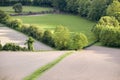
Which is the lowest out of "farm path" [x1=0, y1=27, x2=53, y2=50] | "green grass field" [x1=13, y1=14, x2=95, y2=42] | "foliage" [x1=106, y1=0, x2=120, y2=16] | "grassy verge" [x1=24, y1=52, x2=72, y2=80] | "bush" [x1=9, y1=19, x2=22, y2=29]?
"farm path" [x1=0, y1=27, x2=53, y2=50]

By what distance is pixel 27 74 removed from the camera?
48.7 metres

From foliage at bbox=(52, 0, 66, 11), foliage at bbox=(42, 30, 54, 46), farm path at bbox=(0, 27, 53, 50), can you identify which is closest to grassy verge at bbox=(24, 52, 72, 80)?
farm path at bbox=(0, 27, 53, 50)

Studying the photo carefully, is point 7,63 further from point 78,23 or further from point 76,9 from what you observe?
point 76,9

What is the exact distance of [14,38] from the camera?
7719 centimetres

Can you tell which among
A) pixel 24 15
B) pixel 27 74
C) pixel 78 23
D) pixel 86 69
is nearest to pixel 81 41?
pixel 86 69

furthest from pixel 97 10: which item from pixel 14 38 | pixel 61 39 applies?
pixel 61 39

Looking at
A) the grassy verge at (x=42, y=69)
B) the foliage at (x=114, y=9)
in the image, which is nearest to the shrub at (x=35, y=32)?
the grassy verge at (x=42, y=69)

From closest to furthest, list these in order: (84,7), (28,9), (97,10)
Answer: (97,10) < (84,7) < (28,9)

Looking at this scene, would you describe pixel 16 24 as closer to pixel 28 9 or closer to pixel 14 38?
pixel 14 38

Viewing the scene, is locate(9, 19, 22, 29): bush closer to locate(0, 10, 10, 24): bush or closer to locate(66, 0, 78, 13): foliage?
locate(0, 10, 10, 24): bush

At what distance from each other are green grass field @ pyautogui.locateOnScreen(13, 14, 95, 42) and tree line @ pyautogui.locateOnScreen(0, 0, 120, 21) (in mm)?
2627

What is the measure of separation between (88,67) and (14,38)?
95.8 feet

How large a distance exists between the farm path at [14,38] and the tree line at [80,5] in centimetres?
2632

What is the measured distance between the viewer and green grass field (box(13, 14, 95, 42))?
88375mm
